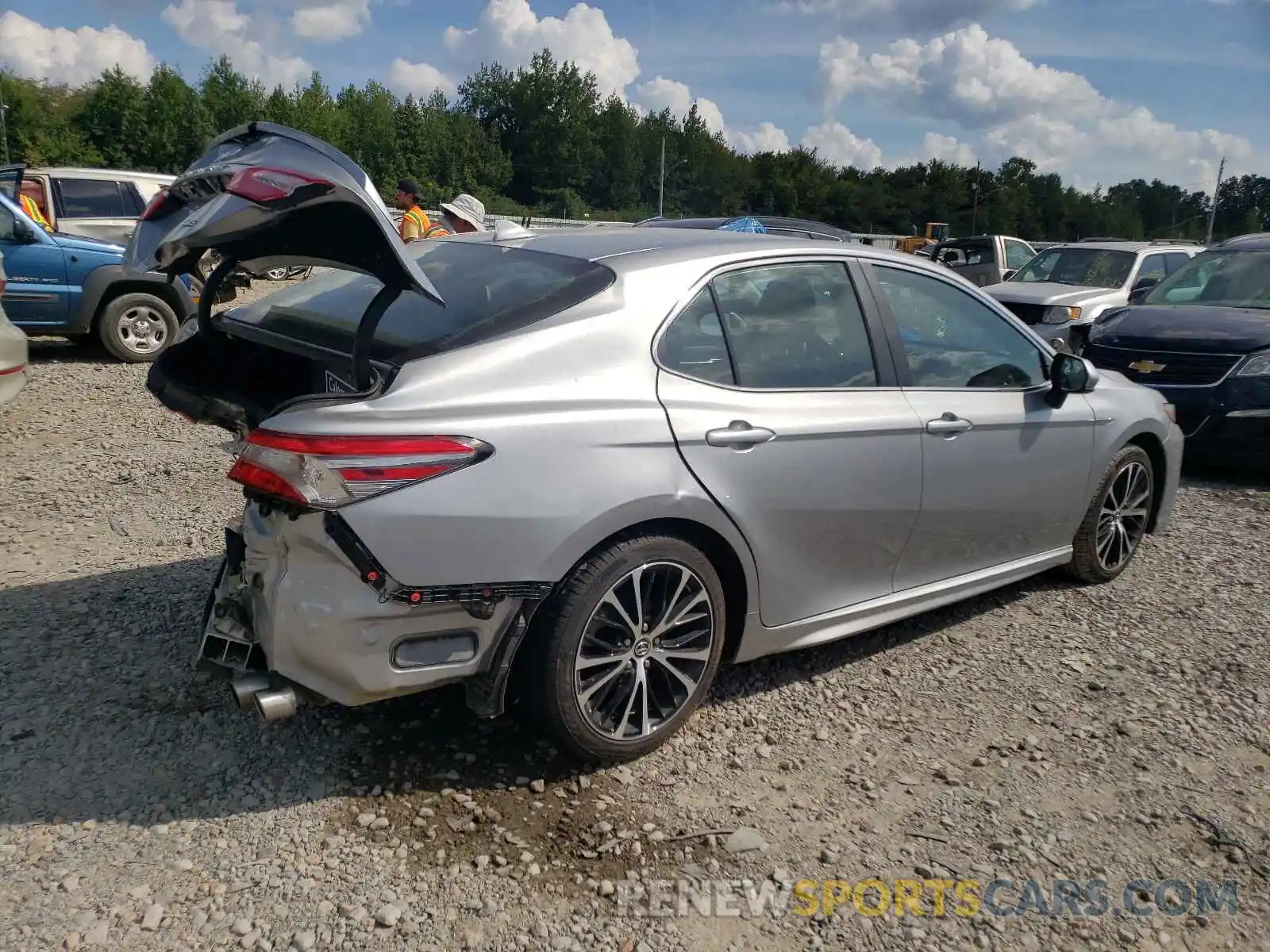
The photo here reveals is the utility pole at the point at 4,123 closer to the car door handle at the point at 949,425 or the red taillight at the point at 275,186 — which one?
the red taillight at the point at 275,186

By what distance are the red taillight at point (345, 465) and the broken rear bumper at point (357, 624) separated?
0.28 feet

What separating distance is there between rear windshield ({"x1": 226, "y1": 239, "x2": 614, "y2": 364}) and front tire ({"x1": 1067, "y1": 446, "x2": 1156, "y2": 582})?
2854mm

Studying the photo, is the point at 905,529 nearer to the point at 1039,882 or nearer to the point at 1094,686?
the point at 1094,686

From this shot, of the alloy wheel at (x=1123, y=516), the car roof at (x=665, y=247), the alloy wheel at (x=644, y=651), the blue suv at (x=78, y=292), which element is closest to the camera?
the alloy wheel at (x=644, y=651)

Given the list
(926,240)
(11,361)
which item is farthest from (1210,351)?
(926,240)

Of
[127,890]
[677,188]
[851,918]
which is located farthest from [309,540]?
[677,188]

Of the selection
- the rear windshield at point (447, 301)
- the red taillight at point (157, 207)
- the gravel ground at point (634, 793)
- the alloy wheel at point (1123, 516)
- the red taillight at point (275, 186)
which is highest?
the red taillight at point (275, 186)

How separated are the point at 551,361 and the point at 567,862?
1.40 metres

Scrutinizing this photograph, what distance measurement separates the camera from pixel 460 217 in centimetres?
1018

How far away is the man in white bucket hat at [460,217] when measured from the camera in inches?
396

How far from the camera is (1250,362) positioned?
23.0 ft

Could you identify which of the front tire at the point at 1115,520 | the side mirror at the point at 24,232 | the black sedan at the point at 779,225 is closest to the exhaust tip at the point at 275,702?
the front tire at the point at 1115,520

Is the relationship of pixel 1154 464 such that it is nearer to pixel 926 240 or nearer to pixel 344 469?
pixel 344 469

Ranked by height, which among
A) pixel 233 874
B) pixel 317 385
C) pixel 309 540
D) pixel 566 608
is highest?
pixel 317 385
